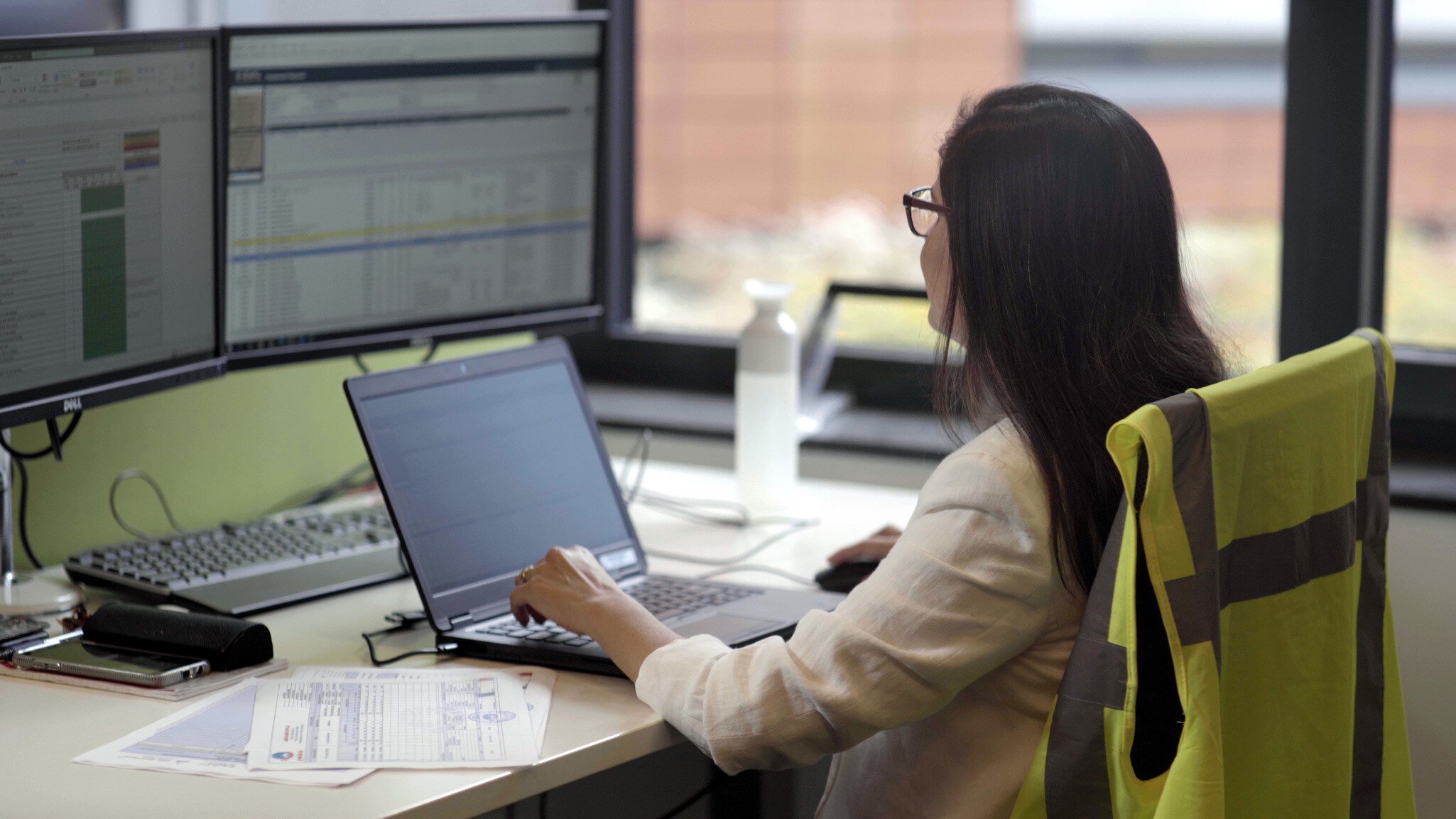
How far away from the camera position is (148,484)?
156 centimetres

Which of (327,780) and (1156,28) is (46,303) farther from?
(1156,28)

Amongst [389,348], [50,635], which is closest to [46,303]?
[50,635]

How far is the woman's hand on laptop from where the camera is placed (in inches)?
44.3

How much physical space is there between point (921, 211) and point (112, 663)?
742mm

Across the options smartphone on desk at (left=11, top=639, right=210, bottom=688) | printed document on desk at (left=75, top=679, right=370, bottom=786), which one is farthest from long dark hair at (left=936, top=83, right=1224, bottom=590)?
smartphone on desk at (left=11, top=639, right=210, bottom=688)

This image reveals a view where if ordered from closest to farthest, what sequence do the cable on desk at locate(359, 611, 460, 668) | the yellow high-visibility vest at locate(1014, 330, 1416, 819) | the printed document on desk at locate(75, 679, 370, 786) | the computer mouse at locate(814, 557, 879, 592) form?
the yellow high-visibility vest at locate(1014, 330, 1416, 819)
the printed document on desk at locate(75, 679, 370, 786)
the cable on desk at locate(359, 611, 460, 668)
the computer mouse at locate(814, 557, 879, 592)

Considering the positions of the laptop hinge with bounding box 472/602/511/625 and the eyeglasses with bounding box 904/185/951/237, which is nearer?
the eyeglasses with bounding box 904/185/951/237

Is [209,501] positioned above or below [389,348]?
below

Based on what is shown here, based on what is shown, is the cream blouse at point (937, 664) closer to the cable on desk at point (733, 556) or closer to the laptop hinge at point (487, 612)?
the laptop hinge at point (487, 612)

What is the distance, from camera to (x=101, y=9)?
165 centimetres

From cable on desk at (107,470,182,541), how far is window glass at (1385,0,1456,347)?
163 cm

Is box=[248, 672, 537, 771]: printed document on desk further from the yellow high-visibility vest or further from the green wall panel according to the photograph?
the green wall panel

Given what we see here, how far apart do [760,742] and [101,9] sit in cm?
122

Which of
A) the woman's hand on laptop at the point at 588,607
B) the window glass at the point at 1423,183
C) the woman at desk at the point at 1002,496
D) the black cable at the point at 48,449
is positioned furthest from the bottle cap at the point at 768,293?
the window glass at the point at 1423,183
